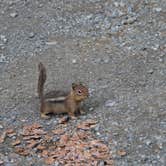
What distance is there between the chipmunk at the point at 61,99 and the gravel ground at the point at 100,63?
0.35ft

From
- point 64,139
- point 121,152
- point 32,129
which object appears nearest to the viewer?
point 121,152

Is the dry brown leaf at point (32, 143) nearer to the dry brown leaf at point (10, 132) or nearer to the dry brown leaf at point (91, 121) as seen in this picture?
the dry brown leaf at point (10, 132)

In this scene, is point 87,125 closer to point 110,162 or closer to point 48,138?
point 48,138

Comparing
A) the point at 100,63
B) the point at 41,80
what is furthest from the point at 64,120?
the point at 100,63

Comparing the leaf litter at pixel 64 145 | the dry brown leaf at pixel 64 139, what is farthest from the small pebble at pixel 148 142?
the dry brown leaf at pixel 64 139

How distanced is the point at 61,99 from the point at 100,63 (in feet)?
3.84

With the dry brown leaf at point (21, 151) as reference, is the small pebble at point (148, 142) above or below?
above

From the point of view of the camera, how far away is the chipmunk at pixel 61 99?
23.7 ft

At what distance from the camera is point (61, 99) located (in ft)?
24.0

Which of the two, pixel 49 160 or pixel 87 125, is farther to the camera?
pixel 87 125

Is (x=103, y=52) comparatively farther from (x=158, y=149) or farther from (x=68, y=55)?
(x=158, y=149)

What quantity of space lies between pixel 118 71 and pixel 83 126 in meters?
1.27

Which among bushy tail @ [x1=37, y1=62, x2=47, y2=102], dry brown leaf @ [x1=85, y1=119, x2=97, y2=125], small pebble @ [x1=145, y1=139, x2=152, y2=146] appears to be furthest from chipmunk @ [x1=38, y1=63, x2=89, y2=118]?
small pebble @ [x1=145, y1=139, x2=152, y2=146]

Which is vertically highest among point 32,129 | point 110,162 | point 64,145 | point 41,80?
point 41,80
